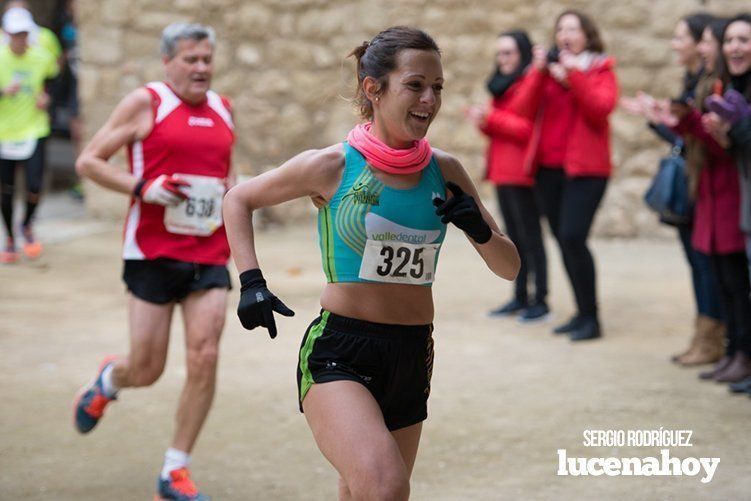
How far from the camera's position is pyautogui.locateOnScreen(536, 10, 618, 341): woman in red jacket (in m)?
6.86

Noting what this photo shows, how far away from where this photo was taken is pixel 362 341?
3227 mm

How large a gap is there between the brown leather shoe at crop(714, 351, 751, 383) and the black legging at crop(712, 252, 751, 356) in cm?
3

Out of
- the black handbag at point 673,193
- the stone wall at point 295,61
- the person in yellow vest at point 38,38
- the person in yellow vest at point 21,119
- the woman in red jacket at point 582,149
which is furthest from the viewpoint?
the stone wall at point 295,61

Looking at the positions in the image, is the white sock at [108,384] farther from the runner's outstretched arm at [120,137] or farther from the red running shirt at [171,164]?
the runner's outstretched arm at [120,137]

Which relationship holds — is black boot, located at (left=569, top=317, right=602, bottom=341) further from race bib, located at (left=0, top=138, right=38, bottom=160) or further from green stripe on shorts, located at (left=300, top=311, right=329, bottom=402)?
race bib, located at (left=0, top=138, right=38, bottom=160)

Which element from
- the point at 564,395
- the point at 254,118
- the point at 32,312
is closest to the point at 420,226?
the point at 564,395

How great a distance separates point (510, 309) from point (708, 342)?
1.59m

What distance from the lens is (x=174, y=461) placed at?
4383mm

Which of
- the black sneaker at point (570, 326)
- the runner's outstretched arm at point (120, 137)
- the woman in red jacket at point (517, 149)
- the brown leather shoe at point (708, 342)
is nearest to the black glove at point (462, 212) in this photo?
the runner's outstretched arm at point (120, 137)

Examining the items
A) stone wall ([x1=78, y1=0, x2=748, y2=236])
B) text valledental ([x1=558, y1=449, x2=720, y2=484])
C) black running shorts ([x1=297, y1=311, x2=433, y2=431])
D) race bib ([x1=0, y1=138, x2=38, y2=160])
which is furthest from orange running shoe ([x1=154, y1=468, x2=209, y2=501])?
stone wall ([x1=78, y1=0, x2=748, y2=236])

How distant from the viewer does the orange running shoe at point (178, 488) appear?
14.1 feet

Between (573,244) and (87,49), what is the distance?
19.5 ft

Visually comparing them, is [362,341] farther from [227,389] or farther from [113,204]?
[113,204]

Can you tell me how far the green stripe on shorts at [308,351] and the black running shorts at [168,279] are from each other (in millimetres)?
1378
